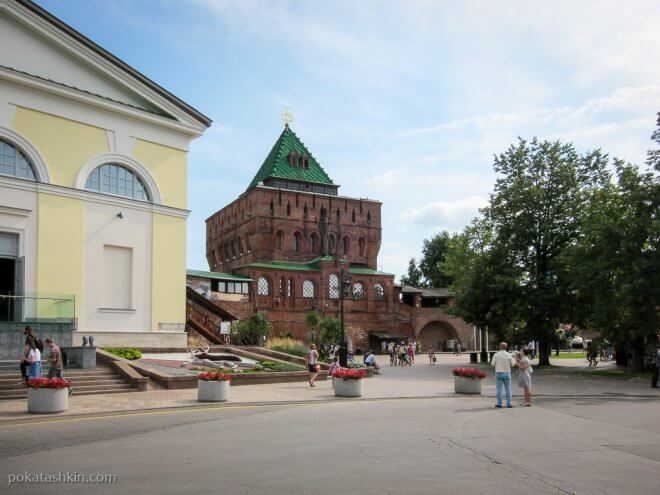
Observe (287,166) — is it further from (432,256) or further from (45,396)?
(45,396)

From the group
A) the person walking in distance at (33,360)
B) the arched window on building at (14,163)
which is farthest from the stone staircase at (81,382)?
the arched window on building at (14,163)

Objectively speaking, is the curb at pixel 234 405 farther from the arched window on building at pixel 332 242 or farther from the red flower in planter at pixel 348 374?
the arched window on building at pixel 332 242

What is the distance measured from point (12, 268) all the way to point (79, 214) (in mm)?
3158

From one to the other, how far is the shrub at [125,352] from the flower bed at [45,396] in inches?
358

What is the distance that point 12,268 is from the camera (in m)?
24.9

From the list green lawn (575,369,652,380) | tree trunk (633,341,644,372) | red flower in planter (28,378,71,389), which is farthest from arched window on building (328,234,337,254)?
red flower in planter (28,378,71,389)

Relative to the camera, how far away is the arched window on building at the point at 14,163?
2438 cm

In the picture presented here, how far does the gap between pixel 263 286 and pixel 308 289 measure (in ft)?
16.3

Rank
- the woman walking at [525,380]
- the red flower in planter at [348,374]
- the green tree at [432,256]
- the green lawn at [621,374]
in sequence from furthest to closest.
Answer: the green tree at [432,256] → the green lawn at [621,374] → the red flower in planter at [348,374] → the woman walking at [525,380]

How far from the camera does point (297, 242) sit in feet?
225

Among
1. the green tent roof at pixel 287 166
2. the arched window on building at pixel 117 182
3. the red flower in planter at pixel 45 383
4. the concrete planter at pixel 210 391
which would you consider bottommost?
the concrete planter at pixel 210 391

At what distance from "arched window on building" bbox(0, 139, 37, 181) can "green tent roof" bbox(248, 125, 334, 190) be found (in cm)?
4441

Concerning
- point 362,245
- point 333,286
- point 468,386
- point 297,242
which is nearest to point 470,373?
point 468,386

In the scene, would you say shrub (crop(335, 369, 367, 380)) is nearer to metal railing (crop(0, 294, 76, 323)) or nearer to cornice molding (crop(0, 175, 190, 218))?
metal railing (crop(0, 294, 76, 323))
